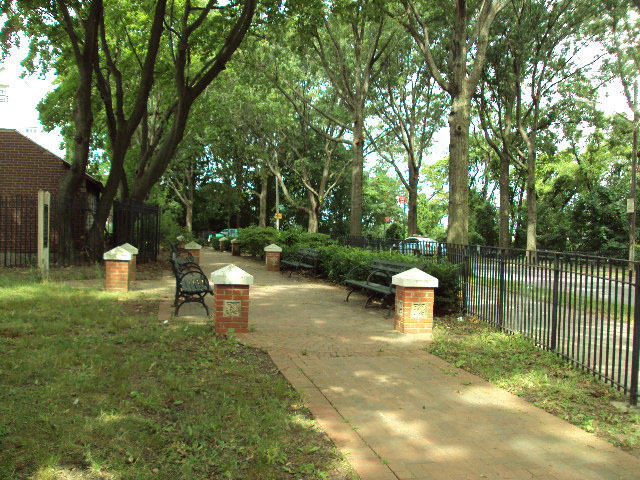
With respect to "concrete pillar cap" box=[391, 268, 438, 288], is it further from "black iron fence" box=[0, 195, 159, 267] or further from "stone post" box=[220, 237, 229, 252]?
"stone post" box=[220, 237, 229, 252]

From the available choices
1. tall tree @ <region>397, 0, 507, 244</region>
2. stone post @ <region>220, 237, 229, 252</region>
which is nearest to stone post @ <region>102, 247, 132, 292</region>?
tall tree @ <region>397, 0, 507, 244</region>

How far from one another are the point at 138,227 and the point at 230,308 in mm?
11915

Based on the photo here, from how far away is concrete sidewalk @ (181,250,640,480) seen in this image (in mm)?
3510

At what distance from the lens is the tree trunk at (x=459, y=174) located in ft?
37.5

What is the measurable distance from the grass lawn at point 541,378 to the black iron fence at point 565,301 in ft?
0.61

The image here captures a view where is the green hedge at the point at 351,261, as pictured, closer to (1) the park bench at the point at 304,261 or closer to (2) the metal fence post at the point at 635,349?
(1) the park bench at the point at 304,261

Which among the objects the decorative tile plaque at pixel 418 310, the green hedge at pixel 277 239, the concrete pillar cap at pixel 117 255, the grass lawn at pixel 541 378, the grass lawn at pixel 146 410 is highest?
the green hedge at pixel 277 239

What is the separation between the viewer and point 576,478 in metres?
3.37

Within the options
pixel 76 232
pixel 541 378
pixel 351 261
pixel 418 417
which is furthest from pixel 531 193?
pixel 418 417

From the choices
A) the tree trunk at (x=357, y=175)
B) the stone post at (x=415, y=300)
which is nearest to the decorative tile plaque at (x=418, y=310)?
the stone post at (x=415, y=300)

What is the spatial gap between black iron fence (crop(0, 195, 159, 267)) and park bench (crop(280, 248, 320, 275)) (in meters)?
5.07

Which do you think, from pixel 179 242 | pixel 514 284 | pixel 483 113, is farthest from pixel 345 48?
pixel 514 284

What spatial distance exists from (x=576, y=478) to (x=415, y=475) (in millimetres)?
1028

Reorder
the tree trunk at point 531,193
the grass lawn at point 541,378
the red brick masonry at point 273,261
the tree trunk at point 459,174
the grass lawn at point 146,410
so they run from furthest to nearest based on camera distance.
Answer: the tree trunk at point 531,193 → the red brick masonry at point 273,261 → the tree trunk at point 459,174 → the grass lawn at point 541,378 → the grass lawn at point 146,410
